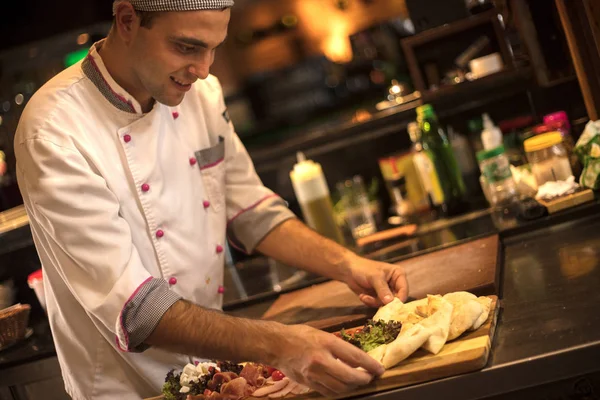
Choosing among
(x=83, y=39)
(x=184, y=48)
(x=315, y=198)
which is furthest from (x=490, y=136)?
(x=83, y=39)

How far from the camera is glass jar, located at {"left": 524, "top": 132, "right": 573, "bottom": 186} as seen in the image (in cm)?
282

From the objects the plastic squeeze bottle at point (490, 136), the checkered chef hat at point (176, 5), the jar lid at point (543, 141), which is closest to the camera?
the checkered chef hat at point (176, 5)

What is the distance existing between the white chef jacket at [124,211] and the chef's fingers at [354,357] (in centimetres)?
44

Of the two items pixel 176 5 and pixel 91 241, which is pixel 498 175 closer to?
pixel 176 5

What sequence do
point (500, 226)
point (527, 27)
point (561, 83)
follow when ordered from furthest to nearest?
1. point (561, 83)
2. point (527, 27)
3. point (500, 226)

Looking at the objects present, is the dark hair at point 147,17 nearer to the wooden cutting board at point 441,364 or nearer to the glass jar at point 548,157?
the wooden cutting board at point 441,364

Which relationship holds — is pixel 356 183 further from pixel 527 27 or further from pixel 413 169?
pixel 527 27

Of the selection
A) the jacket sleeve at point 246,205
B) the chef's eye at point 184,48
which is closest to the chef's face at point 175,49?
the chef's eye at point 184,48

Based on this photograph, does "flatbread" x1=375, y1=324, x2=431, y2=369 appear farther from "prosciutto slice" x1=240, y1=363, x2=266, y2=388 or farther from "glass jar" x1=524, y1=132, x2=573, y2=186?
"glass jar" x1=524, y1=132, x2=573, y2=186

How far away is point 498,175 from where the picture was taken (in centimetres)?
296

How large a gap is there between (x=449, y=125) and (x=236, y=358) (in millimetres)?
1943

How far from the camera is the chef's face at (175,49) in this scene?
2088mm

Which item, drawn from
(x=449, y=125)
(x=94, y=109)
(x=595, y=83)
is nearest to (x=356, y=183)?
(x=449, y=125)

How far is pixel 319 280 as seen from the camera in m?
2.84
